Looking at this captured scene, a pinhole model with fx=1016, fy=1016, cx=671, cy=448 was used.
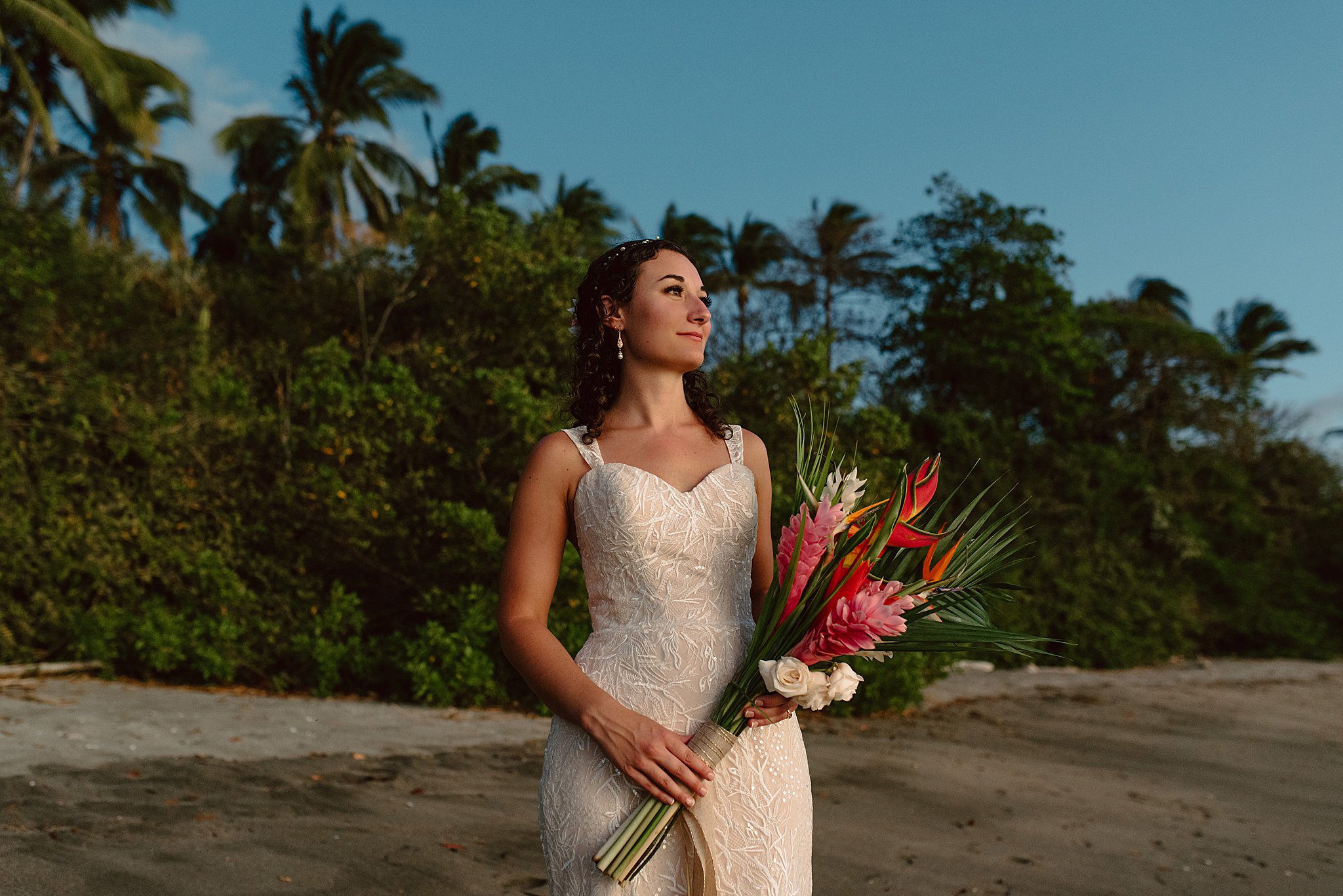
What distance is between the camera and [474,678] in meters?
9.14

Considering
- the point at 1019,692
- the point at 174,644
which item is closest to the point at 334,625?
the point at 174,644

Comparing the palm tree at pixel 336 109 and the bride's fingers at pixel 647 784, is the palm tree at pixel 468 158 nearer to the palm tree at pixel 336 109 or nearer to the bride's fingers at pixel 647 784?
the palm tree at pixel 336 109

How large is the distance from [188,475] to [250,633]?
1.72 metres

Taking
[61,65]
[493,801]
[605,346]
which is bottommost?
[493,801]

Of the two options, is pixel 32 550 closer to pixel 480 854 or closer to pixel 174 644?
pixel 174 644

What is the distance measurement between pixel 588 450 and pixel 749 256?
26367mm

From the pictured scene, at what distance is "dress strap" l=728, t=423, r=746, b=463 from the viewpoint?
2.20m

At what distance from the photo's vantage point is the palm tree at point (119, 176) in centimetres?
2306

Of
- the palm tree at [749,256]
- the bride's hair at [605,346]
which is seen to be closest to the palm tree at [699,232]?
the palm tree at [749,256]

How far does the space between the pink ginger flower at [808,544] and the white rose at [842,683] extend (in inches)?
5.7

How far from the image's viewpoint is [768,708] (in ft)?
6.13

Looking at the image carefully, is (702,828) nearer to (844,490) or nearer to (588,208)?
(844,490)

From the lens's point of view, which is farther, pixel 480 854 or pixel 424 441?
pixel 424 441

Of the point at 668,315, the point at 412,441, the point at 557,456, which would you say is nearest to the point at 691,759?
the point at 557,456
